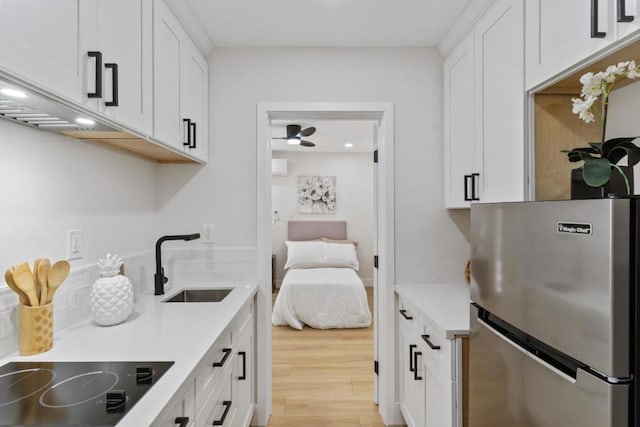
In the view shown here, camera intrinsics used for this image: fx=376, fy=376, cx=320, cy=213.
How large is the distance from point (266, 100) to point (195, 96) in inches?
17.5

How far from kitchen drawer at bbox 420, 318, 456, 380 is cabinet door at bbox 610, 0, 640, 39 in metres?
1.17

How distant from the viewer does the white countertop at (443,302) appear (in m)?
1.55

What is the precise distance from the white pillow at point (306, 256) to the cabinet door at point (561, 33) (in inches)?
162

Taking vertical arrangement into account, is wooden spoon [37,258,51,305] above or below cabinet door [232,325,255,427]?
above

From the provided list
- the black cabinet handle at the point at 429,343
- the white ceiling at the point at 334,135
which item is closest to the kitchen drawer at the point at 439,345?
the black cabinet handle at the point at 429,343

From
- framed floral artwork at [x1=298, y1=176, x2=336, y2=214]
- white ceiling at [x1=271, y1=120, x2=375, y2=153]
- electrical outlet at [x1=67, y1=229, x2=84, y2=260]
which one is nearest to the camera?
electrical outlet at [x1=67, y1=229, x2=84, y2=260]

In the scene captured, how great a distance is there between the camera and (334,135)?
506 centimetres

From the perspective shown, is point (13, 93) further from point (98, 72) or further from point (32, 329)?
point (32, 329)

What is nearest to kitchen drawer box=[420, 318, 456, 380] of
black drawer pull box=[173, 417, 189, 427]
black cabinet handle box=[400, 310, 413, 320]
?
black cabinet handle box=[400, 310, 413, 320]

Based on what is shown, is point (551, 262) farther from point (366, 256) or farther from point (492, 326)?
point (366, 256)

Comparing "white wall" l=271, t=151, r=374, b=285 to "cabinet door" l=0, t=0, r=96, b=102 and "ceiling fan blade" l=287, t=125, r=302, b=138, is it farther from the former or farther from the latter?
"cabinet door" l=0, t=0, r=96, b=102

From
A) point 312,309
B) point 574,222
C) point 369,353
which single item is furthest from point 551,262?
point 312,309

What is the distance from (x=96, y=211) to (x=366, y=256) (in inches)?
202

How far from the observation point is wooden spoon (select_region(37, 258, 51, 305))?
122cm
